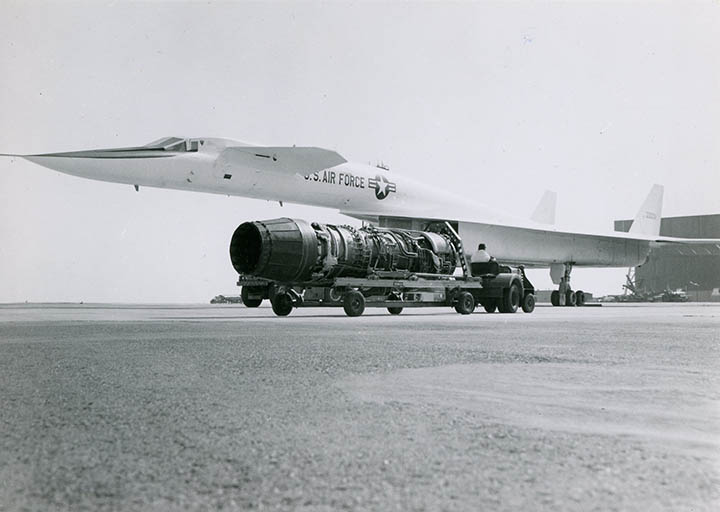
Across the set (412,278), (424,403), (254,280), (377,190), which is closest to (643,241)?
(377,190)

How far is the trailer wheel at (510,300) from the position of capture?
49.1 feet

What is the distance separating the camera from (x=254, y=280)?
45.9 feet

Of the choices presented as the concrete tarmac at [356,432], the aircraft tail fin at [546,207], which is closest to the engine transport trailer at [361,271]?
the concrete tarmac at [356,432]

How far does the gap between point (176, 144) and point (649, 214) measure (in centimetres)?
2339

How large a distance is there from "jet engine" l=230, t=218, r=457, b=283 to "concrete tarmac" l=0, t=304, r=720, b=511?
6.17 metres

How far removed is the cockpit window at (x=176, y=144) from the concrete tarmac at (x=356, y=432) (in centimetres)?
973

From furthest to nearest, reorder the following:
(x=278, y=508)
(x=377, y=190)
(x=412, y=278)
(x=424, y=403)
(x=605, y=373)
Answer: (x=377, y=190) → (x=412, y=278) → (x=605, y=373) → (x=424, y=403) → (x=278, y=508)

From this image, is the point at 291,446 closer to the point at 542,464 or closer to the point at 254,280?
the point at 542,464

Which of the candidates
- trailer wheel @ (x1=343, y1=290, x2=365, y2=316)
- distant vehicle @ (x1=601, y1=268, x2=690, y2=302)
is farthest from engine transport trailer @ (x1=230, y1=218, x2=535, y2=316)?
distant vehicle @ (x1=601, y1=268, x2=690, y2=302)

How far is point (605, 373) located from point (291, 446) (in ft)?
8.07

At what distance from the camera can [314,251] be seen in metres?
11.2

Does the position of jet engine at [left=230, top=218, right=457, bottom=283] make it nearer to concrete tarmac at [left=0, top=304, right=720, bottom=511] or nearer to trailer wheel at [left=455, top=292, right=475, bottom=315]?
trailer wheel at [left=455, top=292, right=475, bottom=315]

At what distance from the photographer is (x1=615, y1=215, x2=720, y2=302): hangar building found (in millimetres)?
45125

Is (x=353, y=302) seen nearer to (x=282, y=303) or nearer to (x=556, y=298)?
(x=282, y=303)
